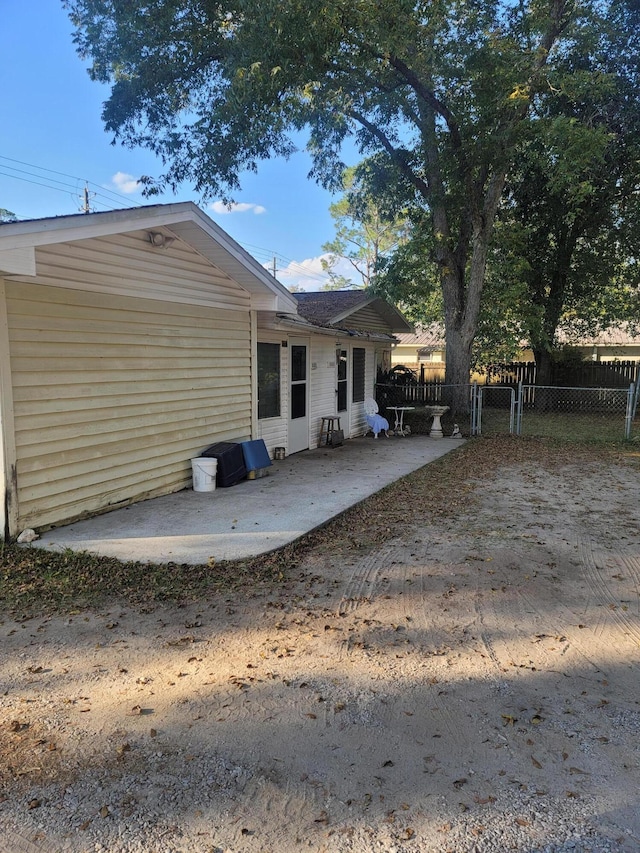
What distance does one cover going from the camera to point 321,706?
106 inches

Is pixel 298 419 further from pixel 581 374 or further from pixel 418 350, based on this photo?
pixel 418 350

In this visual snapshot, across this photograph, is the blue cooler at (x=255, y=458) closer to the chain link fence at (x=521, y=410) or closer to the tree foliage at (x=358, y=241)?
the chain link fence at (x=521, y=410)

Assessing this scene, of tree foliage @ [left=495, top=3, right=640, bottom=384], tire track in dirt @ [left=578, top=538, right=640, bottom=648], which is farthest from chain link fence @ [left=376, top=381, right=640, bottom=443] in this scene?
tire track in dirt @ [left=578, top=538, right=640, bottom=648]

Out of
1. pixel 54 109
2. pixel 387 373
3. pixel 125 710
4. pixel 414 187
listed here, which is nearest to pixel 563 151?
pixel 414 187

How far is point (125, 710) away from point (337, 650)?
1.20 m

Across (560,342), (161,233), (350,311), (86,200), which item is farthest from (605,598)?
(86,200)

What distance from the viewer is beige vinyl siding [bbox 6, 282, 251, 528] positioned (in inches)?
193

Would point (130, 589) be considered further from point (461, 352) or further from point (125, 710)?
point (461, 352)

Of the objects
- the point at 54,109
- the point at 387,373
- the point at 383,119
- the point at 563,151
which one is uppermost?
the point at 54,109

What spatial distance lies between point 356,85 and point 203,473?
10476 millimetres

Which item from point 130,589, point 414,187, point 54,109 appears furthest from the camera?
point 54,109

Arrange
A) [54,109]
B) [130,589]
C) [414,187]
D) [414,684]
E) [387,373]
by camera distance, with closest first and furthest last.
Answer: [414,684] → [130,589] → [414,187] → [387,373] → [54,109]

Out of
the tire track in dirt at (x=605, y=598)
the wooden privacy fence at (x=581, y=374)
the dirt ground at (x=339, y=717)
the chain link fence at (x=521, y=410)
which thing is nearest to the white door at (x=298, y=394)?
the chain link fence at (x=521, y=410)

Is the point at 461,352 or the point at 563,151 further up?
the point at 563,151
